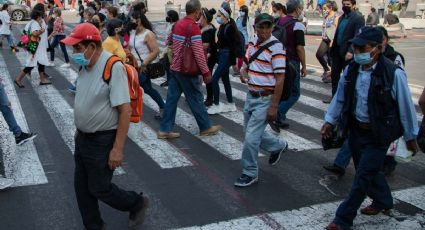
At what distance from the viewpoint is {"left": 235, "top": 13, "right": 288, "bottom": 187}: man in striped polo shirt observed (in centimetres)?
521

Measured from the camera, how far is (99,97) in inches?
152

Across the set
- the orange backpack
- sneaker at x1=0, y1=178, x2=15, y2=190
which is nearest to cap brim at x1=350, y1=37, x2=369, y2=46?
the orange backpack

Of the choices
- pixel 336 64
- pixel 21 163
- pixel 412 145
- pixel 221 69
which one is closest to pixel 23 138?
pixel 21 163

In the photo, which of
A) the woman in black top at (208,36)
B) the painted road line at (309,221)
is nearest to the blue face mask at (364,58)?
the painted road line at (309,221)

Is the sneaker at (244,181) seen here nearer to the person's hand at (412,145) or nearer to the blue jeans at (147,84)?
the person's hand at (412,145)

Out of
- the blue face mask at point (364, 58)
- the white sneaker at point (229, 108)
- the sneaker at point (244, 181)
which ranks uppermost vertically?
the blue face mask at point (364, 58)

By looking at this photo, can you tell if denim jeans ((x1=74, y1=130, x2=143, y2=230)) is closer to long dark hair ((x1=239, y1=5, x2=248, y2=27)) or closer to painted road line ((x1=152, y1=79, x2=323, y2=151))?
painted road line ((x1=152, y1=79, x2=323, y2=151))

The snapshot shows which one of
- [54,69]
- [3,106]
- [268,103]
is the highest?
[268,103]

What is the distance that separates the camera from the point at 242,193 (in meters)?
5.30

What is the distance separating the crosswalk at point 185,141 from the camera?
187 inches

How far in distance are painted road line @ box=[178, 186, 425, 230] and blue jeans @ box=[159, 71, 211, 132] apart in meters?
2.79

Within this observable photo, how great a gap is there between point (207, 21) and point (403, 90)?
4931 millimetres

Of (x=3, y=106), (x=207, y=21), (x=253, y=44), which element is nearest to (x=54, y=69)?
(x=207, y=21)

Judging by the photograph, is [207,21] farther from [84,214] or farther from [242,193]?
[84,214]
